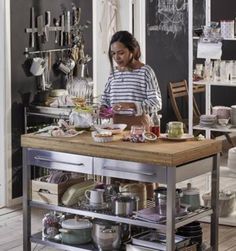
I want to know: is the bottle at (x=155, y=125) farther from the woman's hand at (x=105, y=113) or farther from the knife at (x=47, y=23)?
the knife at (x=47, y=23)

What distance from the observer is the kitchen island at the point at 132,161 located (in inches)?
152

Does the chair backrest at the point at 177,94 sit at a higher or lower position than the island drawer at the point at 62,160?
higher

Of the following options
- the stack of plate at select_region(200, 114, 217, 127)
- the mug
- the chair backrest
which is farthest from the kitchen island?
the chair backrest

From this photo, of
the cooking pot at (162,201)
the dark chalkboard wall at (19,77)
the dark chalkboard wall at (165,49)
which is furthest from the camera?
the dark chalkboard wall at (165,49)

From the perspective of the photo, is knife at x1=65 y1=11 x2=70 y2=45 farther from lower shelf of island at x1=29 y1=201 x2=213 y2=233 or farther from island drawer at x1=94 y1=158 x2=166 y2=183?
island drawer at x1=94 y1=158 x2=166 y2=183

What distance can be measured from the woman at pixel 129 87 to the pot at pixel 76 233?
763mm

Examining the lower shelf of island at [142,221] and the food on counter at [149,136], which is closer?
the lower shelf of island at [142,221]

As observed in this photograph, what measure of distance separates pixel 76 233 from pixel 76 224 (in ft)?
0.19

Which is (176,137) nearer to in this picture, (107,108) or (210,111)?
(107,108)

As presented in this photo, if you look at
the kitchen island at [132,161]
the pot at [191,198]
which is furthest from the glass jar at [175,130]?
the pot at [191,198]

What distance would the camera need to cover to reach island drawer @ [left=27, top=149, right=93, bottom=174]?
4.19m

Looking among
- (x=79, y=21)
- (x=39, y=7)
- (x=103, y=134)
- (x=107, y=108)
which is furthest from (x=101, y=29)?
(x=103, y=134)

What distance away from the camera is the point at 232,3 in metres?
8.08

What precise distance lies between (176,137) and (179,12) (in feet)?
12.3
